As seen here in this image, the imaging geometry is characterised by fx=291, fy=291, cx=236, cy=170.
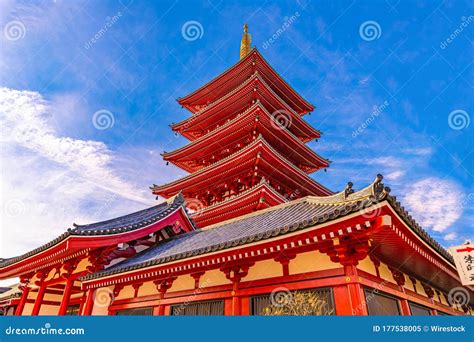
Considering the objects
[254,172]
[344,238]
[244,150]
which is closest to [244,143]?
[244,150]

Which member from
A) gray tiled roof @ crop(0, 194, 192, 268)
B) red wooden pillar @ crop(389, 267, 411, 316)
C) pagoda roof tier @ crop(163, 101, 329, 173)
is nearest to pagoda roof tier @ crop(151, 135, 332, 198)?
pagoda roof tier @ crop(163, 101, 329, 173)

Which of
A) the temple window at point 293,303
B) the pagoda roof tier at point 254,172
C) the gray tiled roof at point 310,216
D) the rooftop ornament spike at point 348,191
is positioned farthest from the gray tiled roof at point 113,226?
the rooftop ornament spike at point 348,191

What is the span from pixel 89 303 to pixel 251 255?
6404 millimetres

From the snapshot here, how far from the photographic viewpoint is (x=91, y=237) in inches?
356

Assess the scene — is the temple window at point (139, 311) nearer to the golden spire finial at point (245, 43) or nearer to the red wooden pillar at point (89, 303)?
the red wooden pillar at point (89, 303)

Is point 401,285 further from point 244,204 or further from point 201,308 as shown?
point 244,204

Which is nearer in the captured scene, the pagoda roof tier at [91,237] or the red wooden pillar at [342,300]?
the red wooden pillar at [342,300]

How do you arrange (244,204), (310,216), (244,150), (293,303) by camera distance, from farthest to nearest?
1. (244,150)
2. (244,204)
3. (310,216)
4. (293,303)

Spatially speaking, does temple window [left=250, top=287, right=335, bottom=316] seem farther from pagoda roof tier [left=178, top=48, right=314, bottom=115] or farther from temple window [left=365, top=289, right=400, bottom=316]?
pagoda roof tier [left=178, top=48, right=314, bottom=115]

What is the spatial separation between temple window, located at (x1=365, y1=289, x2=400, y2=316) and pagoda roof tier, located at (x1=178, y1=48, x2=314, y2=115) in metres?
14.9

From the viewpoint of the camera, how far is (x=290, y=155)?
18.2m

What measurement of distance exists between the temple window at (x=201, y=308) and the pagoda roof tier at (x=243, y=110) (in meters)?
12.5

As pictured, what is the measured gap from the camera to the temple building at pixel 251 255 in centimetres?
555

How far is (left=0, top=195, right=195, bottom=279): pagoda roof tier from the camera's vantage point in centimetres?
900
